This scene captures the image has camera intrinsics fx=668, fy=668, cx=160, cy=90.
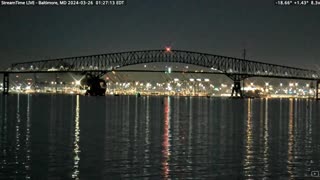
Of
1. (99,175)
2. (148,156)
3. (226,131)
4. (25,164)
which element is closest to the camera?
(99,175)

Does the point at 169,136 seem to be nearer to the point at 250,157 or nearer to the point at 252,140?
the point at 252,140

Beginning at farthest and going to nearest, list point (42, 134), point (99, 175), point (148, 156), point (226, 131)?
point (226, 131)
point (42, 134)
point (148, 156)
point (99, 175)

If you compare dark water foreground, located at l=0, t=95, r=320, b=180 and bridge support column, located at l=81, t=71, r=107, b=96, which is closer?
dark water foreground, located at l=0, t=95, r=320, b=180

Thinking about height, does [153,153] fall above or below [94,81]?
below

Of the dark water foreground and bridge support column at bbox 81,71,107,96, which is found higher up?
bridge support column at bbox 81,71,107,96

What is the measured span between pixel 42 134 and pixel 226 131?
1458 cm

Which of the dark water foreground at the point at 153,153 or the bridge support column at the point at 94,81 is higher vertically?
the bridge support column at the point at 94,81

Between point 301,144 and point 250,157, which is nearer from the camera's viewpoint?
point 250,157

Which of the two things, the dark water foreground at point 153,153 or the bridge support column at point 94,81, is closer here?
the dark water foreground at point 153,153

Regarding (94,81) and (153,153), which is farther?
(94,81)

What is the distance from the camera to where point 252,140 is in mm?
43000

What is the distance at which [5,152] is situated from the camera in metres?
Answer: 33.3

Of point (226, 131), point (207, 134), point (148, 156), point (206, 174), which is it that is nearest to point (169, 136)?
point (207, 134)

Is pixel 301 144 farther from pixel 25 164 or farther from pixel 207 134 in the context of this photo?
pixel 25 164
